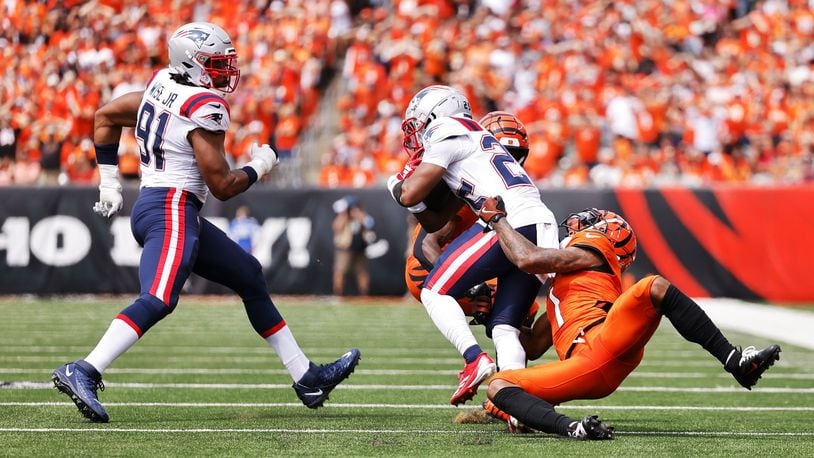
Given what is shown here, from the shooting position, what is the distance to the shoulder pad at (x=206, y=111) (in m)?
5.65

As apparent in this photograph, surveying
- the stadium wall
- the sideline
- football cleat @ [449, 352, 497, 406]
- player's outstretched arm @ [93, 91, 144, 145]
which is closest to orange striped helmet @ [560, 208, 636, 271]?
football cleat @ [449, 352, 497, 406]

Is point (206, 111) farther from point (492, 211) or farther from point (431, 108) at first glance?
point (492, 211)

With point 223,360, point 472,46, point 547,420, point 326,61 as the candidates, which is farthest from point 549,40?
point 547,420

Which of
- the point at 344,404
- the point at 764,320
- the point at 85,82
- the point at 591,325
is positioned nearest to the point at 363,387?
the point at 344,404

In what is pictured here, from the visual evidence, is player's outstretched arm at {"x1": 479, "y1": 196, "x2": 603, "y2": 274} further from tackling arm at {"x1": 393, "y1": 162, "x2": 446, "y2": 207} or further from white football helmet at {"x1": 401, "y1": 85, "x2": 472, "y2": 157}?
white football helmet at {"x1": 401, "y1": 85, "x2": 472, "y2": 157}

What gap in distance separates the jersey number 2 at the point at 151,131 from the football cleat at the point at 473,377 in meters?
1.70

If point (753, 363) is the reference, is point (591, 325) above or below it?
below

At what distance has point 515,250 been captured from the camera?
5238mm

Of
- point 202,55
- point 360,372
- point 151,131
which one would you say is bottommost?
point 360,372

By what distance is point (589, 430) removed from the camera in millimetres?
4844

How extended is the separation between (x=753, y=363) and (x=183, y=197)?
2.61 m

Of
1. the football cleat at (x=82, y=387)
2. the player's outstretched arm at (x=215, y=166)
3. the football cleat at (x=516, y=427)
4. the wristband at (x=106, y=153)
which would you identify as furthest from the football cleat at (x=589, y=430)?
the wristband at (x=106, y=153)

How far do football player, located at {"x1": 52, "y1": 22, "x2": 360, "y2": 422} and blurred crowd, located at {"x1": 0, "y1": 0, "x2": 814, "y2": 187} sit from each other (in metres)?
10.1

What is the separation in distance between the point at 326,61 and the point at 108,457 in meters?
14.6
